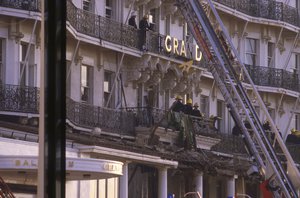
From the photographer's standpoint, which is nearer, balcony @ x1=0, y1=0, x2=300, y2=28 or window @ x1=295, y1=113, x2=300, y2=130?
balcony @ x1=0, y1=0, x2=300, y2=28

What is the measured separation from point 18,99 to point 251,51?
77.0ft

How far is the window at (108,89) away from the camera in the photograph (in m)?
43.7

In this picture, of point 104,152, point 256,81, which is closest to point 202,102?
point 256,81

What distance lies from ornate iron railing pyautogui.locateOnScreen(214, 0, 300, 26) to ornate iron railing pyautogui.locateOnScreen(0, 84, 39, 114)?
19.7 meters

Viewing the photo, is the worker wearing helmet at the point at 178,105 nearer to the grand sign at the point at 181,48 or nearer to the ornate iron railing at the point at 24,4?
the grand sign at the point at 181,48

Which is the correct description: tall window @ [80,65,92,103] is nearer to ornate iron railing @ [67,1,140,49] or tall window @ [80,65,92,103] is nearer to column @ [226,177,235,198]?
ornate iron railing @ [67,1,140,49]

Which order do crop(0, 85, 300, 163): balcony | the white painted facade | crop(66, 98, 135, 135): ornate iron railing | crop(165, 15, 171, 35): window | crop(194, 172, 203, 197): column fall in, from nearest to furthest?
1. the white painted facade
2. crop(0, 85, 300, 163): balcony
3. crop(66, 98, 135, 135): ornate iron railing
4. crop(194, 172, 203, 197): column
5. crop(165, 15, 171, 35): window

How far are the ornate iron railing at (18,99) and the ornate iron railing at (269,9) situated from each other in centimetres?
1973

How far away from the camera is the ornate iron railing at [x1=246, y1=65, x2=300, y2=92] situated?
5509cm

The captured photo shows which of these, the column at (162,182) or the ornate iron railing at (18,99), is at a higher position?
the ornate iron railing at (18,99)

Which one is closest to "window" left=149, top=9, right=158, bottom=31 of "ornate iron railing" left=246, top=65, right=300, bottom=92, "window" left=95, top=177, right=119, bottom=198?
"ornate iron railing" left=246, top=65, right=300, bottom=92

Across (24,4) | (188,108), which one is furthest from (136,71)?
(24,4)

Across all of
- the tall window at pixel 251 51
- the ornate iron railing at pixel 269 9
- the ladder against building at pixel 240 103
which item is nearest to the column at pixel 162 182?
the ladder against building at pixel 240 103

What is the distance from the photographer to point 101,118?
41.3 m
